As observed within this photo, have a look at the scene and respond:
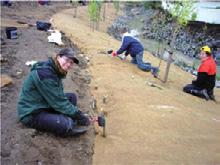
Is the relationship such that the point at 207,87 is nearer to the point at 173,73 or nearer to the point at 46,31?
the point at 173,73

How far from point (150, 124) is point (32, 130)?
7.07 feet

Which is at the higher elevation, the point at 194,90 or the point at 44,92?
the point at 44,92

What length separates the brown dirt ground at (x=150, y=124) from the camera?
581 centimetres

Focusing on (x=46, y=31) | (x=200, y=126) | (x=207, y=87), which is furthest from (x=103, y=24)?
(x=200, y=126)

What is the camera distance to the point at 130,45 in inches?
464

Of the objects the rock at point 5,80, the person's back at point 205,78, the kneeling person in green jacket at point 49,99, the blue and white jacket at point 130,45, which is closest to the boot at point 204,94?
the person's back at point 205,78

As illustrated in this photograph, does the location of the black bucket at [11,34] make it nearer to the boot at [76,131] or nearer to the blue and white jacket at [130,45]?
the blue and white jacket at [130,45]

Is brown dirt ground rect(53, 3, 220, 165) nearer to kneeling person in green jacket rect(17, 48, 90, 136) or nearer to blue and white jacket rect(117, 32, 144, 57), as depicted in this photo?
kneeling person in green jacket rect(17, 48, 90, 136)

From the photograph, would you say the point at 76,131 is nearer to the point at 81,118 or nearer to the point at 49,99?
the point at 81,118

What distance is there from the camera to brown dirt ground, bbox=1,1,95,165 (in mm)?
5238

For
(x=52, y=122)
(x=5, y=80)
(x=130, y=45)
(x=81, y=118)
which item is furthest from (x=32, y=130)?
(x=130, y=45)

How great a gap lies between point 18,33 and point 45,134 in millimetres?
8629

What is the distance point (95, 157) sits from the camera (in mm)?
5652

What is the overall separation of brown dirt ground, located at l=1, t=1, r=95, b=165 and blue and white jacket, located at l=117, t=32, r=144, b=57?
1257mm
